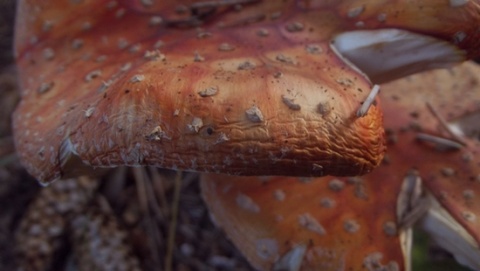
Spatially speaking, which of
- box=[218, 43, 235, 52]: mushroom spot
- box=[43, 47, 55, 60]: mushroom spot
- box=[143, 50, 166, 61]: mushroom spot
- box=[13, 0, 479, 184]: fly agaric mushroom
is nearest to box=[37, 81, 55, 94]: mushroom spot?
box=[13, 0, 479, 184]: fly agaric mushroom

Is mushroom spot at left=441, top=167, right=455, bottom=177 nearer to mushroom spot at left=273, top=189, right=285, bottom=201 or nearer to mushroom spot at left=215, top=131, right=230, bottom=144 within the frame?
mushroom spot at left=273, top=189, right=285, bottom=201

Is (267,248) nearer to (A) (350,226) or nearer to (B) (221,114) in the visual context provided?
(A) (350,226)

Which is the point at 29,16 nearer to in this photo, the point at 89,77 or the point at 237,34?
the point at 89,77

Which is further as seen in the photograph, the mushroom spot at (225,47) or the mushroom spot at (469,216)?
the mushroom spot at (469,216)

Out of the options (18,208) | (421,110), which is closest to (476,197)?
(421,110)

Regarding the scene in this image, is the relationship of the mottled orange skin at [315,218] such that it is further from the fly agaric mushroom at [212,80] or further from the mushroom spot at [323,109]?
the mushroom spot at [323,109]

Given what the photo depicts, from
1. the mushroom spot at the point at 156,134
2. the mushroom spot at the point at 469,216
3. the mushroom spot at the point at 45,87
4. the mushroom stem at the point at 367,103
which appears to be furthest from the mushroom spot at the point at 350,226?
the mushroom spot at the point at 45,87

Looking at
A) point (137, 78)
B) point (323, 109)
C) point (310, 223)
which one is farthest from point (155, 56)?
point (310, 223)
